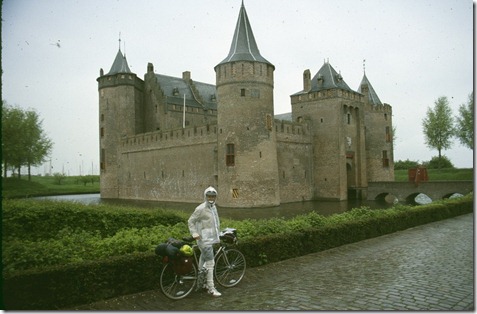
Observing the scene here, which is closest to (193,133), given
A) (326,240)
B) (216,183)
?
(216,183)

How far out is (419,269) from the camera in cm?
730

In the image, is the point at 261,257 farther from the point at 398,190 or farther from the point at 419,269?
the point at 398,190

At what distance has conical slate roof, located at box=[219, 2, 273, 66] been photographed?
26062 millimetres

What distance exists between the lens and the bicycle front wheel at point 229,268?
6363 mm

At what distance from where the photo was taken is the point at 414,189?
30.5 meters

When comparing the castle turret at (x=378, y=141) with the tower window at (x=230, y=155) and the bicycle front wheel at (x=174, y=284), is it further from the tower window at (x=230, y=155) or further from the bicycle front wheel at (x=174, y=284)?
the bicycle front wheel at (x=174, y=284)

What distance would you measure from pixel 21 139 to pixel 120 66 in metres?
29.0

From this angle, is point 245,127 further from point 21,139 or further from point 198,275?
point 198,275

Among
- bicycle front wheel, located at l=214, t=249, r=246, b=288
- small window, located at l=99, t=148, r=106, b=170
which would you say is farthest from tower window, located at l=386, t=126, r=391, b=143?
bicycle front wheel, located at l=214, t=249, r=246, b=288

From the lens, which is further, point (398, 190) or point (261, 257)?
point (398, 190)

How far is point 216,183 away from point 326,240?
19545mm

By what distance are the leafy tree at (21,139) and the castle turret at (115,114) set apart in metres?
25.6

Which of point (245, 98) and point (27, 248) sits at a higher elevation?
point (245, 98)

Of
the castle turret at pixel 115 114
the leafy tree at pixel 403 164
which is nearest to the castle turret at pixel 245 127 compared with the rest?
the castle turret at pixel 115 114
